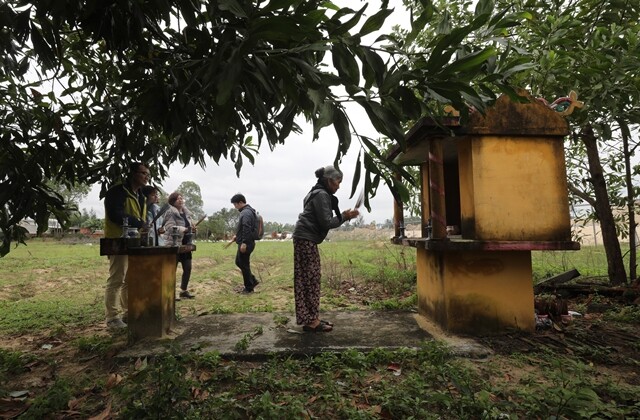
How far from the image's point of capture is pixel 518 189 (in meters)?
3.93

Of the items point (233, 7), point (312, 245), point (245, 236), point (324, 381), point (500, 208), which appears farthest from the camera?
point (245, 236)

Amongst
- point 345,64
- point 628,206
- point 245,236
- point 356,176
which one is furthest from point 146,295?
point 628,206

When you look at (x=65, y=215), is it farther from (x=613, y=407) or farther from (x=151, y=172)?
(x=613, y=407)

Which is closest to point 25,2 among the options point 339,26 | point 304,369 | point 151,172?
point 339,26

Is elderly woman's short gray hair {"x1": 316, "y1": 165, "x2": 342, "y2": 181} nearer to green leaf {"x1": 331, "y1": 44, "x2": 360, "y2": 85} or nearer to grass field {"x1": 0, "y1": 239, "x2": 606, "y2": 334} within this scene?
grass field {"x1": 0, "y1": 239, "x2": 606, "y2": 334}

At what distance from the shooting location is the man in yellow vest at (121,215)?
437 cm

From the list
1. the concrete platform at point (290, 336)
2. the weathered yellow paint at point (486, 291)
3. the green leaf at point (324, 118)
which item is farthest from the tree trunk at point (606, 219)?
the green leaf at point (324, 118)

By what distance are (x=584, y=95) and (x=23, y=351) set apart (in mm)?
7049

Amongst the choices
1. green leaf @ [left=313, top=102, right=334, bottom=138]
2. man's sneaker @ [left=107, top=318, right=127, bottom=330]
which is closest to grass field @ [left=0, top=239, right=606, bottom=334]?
man's sneaker @ [left=107, top=318, right=127, bottom=330]

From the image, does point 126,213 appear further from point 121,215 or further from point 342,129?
point 342,129

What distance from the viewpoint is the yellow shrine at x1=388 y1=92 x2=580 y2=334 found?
12.8 ft

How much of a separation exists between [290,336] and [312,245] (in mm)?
995

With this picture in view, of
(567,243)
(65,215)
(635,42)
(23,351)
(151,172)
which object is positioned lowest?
(23,351)

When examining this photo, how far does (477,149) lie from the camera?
3924 mm
